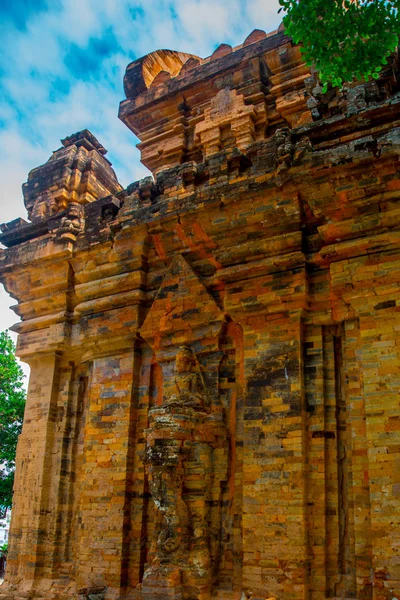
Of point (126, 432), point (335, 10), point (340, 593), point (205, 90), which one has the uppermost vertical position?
point (205, 90)

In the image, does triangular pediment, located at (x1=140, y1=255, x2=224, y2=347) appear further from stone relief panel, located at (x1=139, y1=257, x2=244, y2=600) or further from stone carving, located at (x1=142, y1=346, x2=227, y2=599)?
stone carving, located at (x1=142, y1=346, x2=227, y2=599)

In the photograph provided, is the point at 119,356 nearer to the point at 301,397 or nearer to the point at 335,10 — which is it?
the point at 301,397

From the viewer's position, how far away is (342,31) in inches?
293

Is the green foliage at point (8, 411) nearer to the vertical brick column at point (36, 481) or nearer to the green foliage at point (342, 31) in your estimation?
the vertical brick column at point (36, 481)

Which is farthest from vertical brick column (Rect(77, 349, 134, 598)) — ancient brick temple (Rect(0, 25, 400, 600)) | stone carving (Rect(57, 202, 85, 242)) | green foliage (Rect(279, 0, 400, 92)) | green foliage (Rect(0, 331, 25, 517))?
green foliage (Rect(0, 331, 25, 517))

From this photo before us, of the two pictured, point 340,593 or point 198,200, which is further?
point 198,200

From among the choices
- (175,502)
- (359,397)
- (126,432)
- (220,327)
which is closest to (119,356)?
(126,432)

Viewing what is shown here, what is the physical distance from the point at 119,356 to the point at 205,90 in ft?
20.2

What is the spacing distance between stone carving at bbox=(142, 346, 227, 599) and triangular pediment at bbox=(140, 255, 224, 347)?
3.33 ft

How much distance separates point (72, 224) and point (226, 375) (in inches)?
166

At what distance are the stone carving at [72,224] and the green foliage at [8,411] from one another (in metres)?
11.3

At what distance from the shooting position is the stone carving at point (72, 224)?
1129cm

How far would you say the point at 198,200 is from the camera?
31.7ft

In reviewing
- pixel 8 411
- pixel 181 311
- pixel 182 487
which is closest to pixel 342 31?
pixel 181 311
